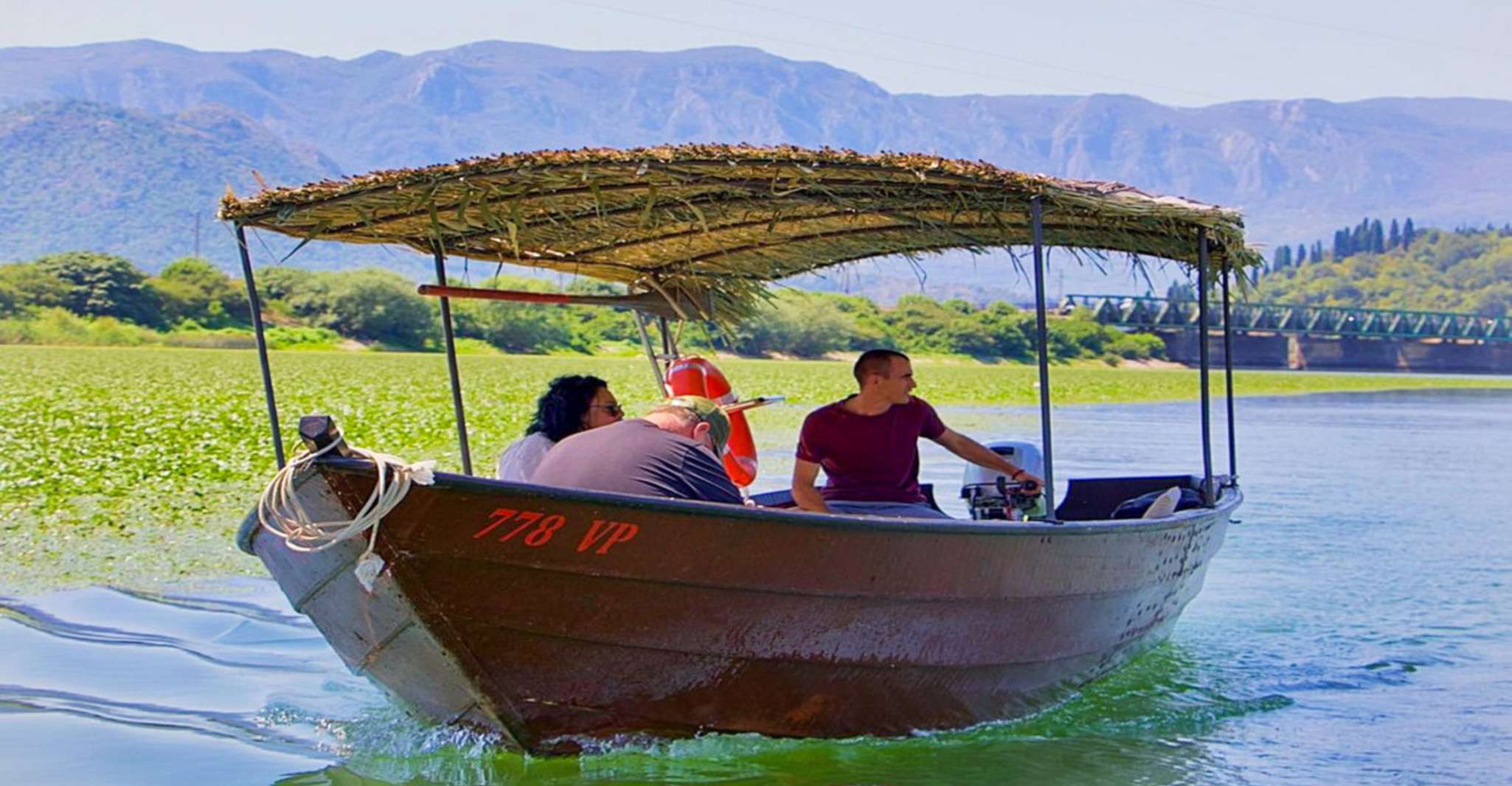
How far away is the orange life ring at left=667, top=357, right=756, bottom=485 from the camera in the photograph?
10023mm

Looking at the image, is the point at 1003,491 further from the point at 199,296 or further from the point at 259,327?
the point at 199,296

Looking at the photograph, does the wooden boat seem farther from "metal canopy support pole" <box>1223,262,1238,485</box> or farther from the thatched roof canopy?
"metal canopy support pole" <box>1223,262,1238,485</box>

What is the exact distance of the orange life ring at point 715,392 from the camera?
10023mm

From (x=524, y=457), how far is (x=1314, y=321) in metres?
102

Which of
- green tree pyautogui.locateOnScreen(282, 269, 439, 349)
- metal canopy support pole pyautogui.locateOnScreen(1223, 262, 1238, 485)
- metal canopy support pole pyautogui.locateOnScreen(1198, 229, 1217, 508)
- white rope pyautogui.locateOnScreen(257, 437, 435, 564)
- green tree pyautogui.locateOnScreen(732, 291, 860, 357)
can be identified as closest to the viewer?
white rope pyautogui.locateOnScreen(257, 437, 435, 564)

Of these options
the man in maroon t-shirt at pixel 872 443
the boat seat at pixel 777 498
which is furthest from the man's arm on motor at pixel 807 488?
the boat seat at pixel 777 498

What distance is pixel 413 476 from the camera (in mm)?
5852

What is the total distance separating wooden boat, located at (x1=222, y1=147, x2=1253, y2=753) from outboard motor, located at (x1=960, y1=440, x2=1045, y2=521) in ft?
3.88

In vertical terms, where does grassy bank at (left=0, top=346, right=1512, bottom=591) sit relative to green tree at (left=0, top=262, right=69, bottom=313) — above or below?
below

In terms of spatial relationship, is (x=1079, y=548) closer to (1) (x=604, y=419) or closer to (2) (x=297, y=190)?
(1) (x=604, y=419)

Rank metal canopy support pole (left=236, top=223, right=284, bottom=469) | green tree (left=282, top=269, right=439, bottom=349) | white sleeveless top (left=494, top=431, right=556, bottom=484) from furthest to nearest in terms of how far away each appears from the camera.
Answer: green tree (left=282, top=269, right=439, bottom=349) → white sleeveless top (left=494, top=431, right=556, bottom=484) → metal canopy support pole (left=236, top=223, right=284, bottom=469)

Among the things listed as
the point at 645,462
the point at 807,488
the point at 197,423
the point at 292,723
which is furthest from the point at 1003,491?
the point at 197,423

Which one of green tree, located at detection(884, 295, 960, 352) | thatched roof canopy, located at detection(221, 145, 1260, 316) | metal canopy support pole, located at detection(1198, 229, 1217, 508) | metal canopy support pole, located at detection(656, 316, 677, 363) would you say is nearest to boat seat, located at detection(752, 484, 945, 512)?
metal canopy support pole, located at detection(656, 316, 677, 363)

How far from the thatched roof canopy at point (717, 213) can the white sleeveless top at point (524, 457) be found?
977 mm
